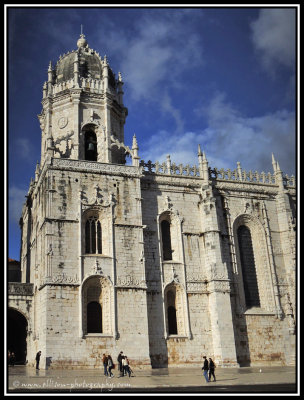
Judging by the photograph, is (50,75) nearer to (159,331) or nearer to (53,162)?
(53,162)

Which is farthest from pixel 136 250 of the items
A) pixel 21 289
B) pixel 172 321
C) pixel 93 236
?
pixel 21 289

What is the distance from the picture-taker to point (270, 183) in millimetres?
33781

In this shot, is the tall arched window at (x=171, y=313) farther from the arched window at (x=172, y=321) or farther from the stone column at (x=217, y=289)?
the stone column at (x=217, y=289)

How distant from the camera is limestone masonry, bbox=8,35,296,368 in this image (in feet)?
82.8

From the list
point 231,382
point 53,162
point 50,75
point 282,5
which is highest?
point 50,75

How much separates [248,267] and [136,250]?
28.7ft

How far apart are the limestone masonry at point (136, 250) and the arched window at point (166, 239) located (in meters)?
0.12

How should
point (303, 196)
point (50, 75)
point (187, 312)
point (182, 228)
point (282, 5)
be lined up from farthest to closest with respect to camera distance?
point (50, 75), point (182, 228), point (187, 312), point (282, 5), point (303, 196)

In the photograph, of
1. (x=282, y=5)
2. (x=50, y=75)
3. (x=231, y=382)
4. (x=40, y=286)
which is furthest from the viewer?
(x=50, y=75)

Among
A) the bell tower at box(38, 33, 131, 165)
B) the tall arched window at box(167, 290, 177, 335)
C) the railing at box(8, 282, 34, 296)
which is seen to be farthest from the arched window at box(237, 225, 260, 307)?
the railing at box(8, 282, 34, 296)

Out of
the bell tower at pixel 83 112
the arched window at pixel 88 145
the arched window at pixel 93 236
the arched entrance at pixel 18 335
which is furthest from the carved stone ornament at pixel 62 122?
the arched entrance at pixel 18 335

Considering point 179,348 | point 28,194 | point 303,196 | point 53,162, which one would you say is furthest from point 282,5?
point 28,194

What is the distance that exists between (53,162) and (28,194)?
7596mm

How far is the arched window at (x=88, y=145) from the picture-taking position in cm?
3081
